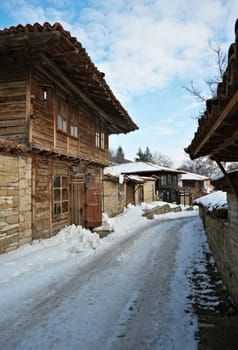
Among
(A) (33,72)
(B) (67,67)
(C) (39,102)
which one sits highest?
(B) (67,67)

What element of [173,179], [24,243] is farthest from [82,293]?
[173,179]

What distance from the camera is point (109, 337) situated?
Answer: 3.31 metres

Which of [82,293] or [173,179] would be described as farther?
[173,179]

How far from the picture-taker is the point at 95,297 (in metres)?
4.57

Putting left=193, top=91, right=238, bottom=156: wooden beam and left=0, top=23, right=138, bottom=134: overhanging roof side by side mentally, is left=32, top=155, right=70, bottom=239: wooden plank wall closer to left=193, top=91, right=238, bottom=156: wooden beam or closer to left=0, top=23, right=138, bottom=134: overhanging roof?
left=0, top=23, right=138, bottom=134: overhanging roof

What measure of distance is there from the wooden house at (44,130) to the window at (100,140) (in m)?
2.05

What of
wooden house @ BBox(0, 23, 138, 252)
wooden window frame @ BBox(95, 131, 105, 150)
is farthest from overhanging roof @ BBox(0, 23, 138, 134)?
wooden window frame @ BBox(95, 131, 105, 150)

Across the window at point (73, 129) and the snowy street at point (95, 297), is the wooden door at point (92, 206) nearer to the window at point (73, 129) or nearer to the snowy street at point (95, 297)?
the window at point (73, 129)

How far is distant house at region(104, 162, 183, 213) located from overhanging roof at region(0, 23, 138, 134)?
6.81m

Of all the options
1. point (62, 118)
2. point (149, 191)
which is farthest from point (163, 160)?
point (62, 118)

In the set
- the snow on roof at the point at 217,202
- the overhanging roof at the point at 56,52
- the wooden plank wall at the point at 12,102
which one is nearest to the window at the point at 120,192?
the overhanging roof at the point at 56,52

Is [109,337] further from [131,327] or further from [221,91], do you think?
[221,91]

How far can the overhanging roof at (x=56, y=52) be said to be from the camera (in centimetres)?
632

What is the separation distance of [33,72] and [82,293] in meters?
6.94
